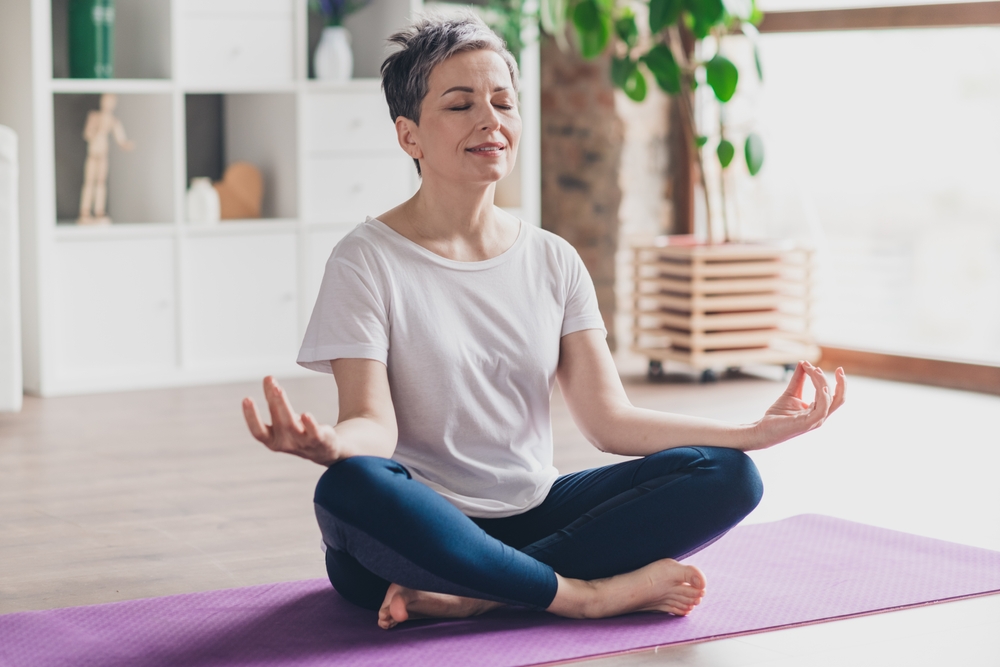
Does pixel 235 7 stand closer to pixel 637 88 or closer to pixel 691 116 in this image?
pixel 637 88

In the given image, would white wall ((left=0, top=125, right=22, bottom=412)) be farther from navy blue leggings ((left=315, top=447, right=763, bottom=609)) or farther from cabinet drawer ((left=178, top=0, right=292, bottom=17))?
navy blue leggings ((left=315, top=447, right=763, bottom=609))

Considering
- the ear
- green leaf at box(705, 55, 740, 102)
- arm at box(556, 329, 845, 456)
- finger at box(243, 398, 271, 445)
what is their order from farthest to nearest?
green leaf at box(705, 55, 740, 102)
the ear
arm at box(556, 329, 845, 456)
finger at box(243, 398, 271, 445)

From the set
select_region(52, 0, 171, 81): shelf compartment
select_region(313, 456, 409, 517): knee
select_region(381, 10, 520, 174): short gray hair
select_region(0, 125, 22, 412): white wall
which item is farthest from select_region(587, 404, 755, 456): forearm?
select_region(52, 0, 171, 81): shelf compartment

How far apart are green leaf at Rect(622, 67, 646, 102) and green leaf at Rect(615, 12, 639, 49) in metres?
0.08

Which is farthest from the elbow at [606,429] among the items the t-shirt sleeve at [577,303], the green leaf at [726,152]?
the green leaf at [726,152]

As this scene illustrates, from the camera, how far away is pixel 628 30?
4016 millimetres

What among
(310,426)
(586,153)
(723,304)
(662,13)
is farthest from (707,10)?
(310,426)

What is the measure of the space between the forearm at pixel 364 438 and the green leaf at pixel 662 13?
2366 mm

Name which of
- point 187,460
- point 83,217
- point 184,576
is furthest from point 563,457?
point 83,217

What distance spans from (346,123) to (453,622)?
2.60 metres

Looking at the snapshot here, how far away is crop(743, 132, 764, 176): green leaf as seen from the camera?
396cm

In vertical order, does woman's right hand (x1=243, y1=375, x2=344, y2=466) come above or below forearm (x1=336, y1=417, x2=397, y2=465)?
above

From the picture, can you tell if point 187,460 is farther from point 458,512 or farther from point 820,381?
point 820,381

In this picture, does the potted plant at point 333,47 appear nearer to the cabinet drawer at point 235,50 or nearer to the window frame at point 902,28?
the cabinet drawer at point 235,50
